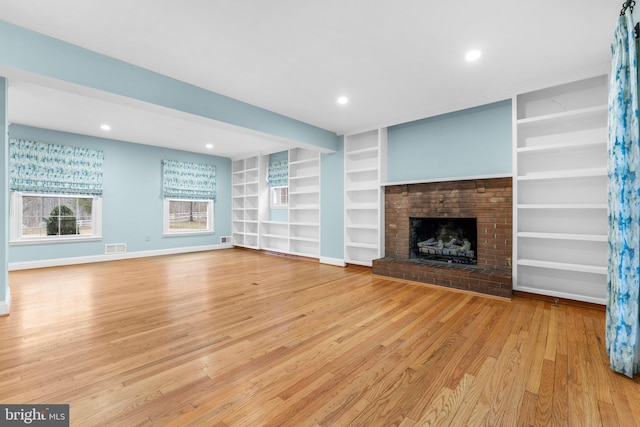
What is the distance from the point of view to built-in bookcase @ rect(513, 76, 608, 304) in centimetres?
316

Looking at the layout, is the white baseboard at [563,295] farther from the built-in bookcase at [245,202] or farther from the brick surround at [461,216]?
the built-in bookcase at [245,202]

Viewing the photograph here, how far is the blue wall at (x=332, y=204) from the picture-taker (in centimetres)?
545

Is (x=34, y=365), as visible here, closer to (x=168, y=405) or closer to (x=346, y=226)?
(x=168, y=405)

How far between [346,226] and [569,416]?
4.03 metres

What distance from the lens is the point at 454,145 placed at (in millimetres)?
4297

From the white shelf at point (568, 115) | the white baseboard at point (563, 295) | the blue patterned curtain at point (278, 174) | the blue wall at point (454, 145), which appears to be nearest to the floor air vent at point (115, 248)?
the blue patterned curtain at point (278, 174)

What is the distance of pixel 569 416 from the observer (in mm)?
1458

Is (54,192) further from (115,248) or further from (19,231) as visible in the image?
(115,248)

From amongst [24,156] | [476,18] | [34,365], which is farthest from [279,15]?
[24,156]

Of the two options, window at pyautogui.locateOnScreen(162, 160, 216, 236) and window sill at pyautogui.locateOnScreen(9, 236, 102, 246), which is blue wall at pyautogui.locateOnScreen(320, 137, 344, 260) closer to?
window at pyautogui.locateOnScreen(162, 160, 216, 236)

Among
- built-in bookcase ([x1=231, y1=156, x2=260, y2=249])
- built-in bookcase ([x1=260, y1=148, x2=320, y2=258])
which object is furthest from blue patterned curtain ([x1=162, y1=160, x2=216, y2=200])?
built-in bookcase ([x1=260, y1=148, x2=320, y2=258])

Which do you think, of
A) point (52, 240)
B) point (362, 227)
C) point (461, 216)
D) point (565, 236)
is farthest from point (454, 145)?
point (52, 240)

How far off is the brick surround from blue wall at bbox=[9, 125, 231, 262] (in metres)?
5.23

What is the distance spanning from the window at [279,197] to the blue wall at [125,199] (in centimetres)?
226
